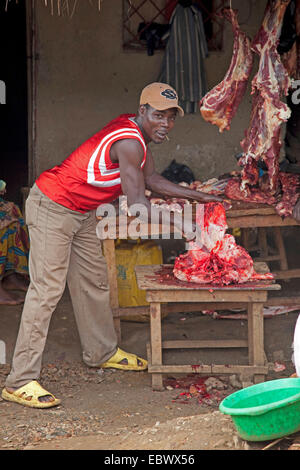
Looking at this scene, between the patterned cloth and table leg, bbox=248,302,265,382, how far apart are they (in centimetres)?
277

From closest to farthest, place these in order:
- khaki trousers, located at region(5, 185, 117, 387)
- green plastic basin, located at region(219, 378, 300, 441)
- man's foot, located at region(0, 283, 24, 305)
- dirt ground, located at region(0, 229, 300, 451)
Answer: green plastic basin, located at region(219, 378, 300, 441), dirt ground, located at region(0, 229, 300, 451), khaki trousers, located at region(5, 185, 117, 387), man's foot, located at region(0, 283, 24, 305)

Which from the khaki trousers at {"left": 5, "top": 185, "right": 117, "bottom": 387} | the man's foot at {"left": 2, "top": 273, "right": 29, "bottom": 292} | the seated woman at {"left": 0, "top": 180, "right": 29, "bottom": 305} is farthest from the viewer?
the man's foot at {"left": 2, "top": 273, "right": 29, "bottom": 292}

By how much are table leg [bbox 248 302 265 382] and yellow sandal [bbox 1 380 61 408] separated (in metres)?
1.34

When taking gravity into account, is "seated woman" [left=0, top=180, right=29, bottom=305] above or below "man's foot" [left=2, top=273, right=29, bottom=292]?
above

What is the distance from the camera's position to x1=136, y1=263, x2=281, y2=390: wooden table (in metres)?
4.43

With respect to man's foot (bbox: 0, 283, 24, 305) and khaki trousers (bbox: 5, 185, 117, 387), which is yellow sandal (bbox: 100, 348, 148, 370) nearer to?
khaki trousers (bbox: 5, 185, 117, 387)

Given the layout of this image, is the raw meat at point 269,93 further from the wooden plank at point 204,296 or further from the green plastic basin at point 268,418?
the green plastic basin at point 268,418

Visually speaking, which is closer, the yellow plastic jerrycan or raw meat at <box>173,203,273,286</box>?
raw meat at <box>173,203,273,286</box>

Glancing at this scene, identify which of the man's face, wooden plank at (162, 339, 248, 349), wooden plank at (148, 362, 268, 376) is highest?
the man's face

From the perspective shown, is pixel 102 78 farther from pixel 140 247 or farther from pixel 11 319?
pixel 11 319

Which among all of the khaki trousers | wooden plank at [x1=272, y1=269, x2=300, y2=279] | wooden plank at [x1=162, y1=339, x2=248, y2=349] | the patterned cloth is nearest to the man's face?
the khaki trousers

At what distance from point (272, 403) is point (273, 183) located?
107 inches

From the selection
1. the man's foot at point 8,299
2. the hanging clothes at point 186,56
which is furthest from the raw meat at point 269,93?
the man's foot at point 8,299

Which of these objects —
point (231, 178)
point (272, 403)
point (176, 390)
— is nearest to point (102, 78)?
point (231, 178)
